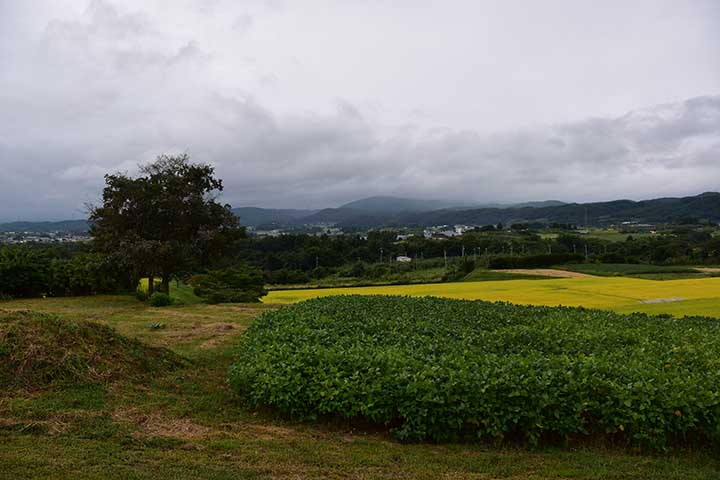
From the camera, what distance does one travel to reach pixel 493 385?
6316 mm

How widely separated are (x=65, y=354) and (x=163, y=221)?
17.2 meters

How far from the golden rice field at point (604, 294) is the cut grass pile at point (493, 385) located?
40.8ft

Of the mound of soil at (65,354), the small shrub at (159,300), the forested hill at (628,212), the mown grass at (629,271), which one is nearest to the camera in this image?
the mound of soil at (65,354)

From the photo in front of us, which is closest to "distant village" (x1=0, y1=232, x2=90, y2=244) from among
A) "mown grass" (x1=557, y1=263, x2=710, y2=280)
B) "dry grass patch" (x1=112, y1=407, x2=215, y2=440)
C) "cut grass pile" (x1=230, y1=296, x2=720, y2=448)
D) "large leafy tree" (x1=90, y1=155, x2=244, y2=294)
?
"large leafy tree" (x1=90, y1=155, x2=244, y2=294)

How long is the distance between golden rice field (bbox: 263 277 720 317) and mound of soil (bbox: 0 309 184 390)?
59.4 ft

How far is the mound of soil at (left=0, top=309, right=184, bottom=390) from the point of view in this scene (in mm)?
8062

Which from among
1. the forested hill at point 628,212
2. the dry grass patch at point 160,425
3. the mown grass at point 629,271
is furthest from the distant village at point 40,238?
the forested hill at point 628,212

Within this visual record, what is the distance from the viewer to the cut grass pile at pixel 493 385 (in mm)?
6121

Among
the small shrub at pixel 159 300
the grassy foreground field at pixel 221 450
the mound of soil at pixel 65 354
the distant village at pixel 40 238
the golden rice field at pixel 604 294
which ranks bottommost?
the golden rice field at pixel 604 294

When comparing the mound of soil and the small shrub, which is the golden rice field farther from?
the mound of soil

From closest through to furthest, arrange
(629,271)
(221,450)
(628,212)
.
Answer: (221,450)
(629,271)
(628,212)

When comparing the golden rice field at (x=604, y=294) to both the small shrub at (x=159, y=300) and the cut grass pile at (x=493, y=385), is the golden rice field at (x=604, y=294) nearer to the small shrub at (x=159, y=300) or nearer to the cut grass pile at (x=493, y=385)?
the small shrub at (x=159, y=300)

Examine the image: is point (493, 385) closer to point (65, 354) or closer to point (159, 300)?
point (65, 354)

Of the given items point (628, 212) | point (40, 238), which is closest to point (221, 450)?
point (40, 238)
